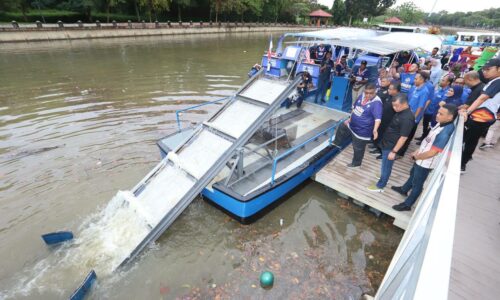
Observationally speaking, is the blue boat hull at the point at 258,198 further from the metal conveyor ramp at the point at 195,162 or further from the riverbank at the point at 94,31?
the riverbank at the point at 94,31

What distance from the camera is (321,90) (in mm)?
9234

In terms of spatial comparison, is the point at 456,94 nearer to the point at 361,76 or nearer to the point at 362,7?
the point at 361,76

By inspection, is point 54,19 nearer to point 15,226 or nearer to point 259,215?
point 15,226

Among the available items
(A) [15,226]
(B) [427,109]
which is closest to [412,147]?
(B) [427,109]

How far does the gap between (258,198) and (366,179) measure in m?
2.81

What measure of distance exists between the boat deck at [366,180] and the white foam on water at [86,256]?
4.29m

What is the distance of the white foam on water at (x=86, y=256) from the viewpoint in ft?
13.8

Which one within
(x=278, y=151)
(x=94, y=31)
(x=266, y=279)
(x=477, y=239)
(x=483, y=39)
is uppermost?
(x=483, y=39)

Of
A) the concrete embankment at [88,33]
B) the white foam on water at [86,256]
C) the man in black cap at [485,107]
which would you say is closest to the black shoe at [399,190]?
the man in black cap at [485,107]

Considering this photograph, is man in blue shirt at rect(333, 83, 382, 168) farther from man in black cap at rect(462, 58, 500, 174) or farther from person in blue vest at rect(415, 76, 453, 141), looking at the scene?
person in blue vest at rect(415, 76, 453, 141)

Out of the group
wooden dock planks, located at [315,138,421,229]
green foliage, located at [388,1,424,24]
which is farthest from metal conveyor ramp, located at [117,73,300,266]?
green foliage, located at [388,1,424,24]

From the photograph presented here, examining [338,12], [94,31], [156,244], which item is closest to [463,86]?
[156,244]

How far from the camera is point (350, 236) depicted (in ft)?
17.7

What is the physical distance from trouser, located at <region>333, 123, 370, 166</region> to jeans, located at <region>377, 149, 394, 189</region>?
0.60m
